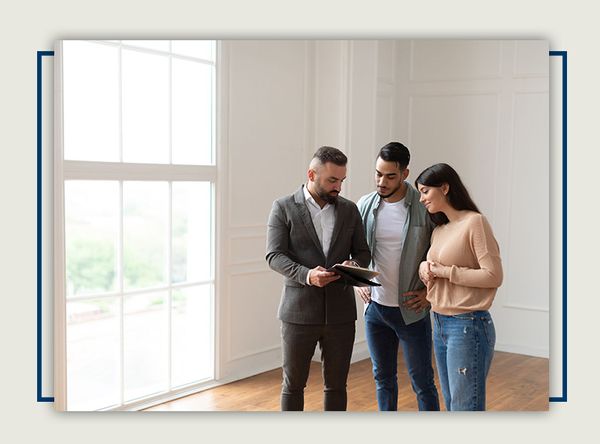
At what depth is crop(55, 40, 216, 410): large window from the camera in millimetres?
2807

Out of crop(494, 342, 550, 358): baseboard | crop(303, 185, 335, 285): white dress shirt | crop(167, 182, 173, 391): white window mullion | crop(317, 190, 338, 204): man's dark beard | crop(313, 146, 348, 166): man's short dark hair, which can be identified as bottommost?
crop(494, 342, 550, 358): baseboard

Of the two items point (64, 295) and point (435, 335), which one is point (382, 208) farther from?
point (64, 295)

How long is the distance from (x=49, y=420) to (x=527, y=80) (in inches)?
93.7

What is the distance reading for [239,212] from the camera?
3361 millimetres

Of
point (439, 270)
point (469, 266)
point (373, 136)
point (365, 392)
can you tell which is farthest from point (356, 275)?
point (373, 136)

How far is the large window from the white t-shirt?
0.86 meters

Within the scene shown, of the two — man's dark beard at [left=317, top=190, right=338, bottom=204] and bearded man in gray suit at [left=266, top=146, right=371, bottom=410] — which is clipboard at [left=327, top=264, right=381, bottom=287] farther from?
man's dark beard at [left=317, top=190, right=338, bottom=204]

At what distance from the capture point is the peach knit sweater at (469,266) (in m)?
2.68

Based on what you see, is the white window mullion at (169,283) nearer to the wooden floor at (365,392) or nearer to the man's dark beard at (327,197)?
the wooden floor at (365,392)

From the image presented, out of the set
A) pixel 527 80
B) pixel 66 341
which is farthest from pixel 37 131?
pixel 527 80

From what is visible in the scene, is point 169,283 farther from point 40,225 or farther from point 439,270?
point 439,270

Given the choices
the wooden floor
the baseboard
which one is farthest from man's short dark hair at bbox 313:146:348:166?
the baseboard

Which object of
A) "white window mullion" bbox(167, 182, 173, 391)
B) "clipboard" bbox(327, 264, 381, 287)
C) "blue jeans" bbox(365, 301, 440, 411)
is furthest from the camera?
"white window mullion" bbox(167, 182, 173, 391)

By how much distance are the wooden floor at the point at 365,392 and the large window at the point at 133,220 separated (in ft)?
0.57
